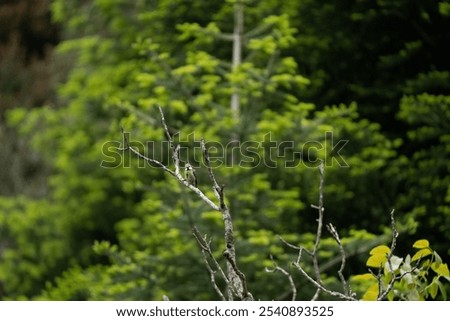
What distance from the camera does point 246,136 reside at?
6918 millimetres

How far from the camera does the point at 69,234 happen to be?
10.3 meters

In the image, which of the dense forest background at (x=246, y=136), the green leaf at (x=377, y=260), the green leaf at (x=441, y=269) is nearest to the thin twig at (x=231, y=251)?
the green leaf at (x=377, y=260)

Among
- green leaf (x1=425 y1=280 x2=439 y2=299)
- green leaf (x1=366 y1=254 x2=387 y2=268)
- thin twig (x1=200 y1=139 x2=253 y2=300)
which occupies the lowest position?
green leaf (x1=425 y1=280 x2=439 y2=299)

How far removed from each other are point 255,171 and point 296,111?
2.29 feet

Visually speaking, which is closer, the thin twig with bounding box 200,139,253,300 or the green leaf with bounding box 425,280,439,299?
the thin twig with bounding box 200,139,253,300

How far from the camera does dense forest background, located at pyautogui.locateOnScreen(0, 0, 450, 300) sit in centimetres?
691

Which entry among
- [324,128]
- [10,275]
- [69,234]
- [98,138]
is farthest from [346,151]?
[10,275]

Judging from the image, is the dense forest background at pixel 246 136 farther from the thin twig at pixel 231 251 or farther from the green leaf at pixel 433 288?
the thin twig at pixel 231 251

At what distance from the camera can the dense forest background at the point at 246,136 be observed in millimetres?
6910

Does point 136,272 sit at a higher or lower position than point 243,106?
lower

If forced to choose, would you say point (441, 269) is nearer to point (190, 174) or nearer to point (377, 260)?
point (377, 260)

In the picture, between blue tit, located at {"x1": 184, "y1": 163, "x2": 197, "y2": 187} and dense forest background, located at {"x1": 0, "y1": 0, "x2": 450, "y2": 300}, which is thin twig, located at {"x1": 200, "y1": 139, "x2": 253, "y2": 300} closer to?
blue tit, located at {"x1": 184, "y1": 163, "x2": 197, "y2": 187}

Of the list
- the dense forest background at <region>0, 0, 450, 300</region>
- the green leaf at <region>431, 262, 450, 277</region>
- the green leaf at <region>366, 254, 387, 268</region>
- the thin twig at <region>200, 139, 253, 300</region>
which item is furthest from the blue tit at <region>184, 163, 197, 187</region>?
the dense forest background at <region>0, 0, 450, 300</region>

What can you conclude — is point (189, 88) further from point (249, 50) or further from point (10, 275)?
point (10, 275)
